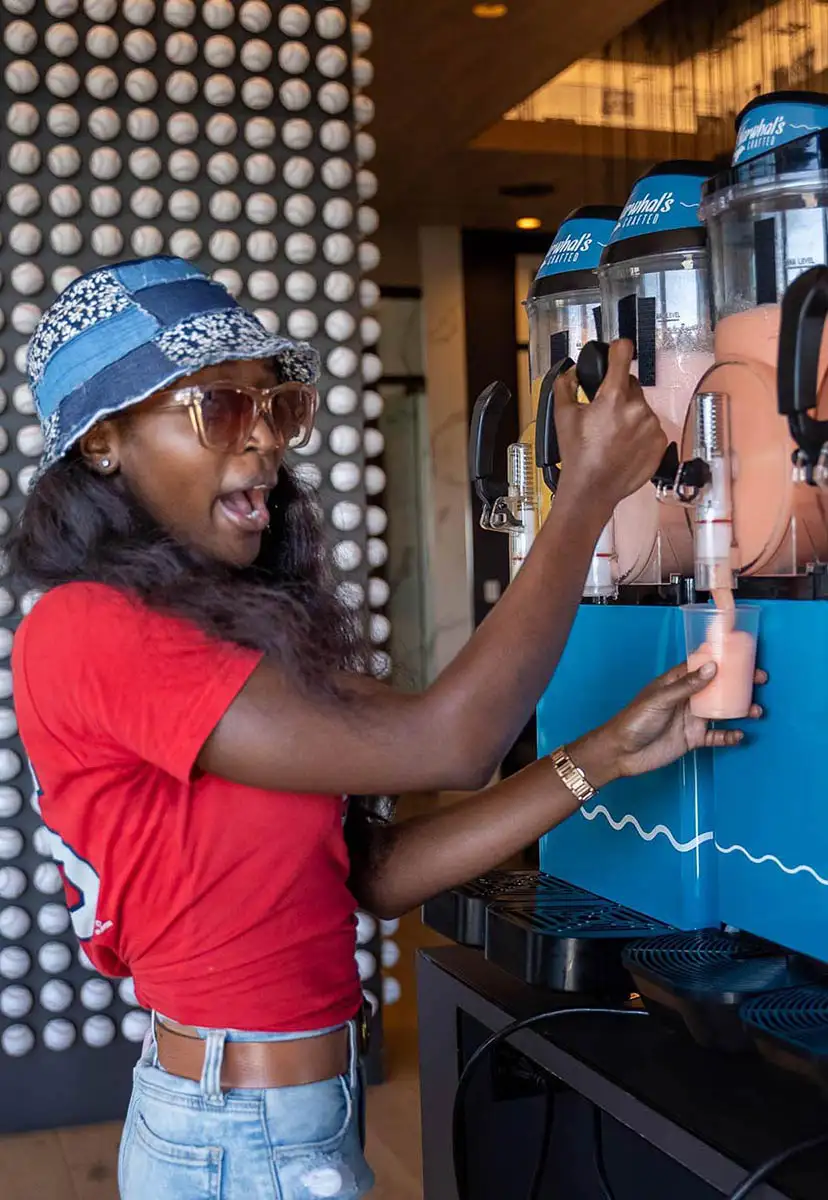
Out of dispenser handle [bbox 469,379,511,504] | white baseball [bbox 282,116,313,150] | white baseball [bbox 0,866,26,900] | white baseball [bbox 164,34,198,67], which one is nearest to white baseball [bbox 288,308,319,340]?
white baseball [bbox 282,116,313,150]

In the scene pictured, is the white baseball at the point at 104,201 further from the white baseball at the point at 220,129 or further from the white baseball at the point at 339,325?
the white baseball at the point at 339,325

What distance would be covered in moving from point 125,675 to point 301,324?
7.08 feet

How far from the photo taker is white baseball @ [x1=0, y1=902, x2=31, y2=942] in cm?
297

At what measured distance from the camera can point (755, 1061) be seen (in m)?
1.06

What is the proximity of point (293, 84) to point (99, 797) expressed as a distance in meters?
2.38

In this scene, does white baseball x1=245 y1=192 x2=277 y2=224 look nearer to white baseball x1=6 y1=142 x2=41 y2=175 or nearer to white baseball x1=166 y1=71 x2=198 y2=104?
white baseball x1=166 y1=71 x2=198 y2=104

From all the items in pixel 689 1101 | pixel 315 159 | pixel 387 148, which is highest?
pixel 387 148

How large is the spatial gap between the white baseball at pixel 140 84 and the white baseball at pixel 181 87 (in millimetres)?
36

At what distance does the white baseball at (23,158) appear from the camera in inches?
117

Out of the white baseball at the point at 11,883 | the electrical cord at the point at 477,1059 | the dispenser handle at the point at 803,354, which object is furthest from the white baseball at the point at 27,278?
the dispenser handle at the point at 803,354

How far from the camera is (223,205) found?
3070mm

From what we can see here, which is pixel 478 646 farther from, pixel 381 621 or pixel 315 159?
pixel 315 159

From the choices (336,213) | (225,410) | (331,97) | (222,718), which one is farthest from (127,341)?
(331,97)

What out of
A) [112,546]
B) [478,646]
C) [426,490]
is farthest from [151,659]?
[426,490]
